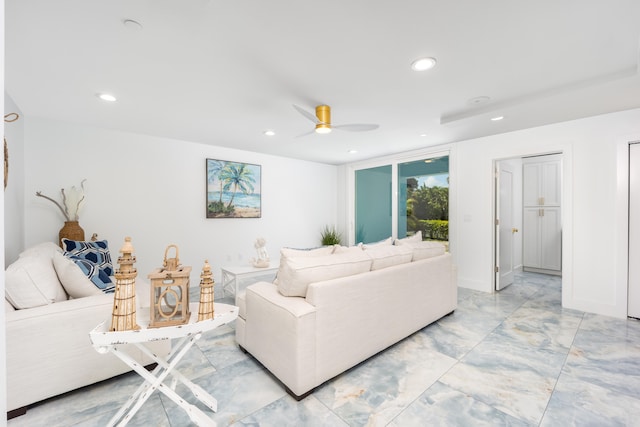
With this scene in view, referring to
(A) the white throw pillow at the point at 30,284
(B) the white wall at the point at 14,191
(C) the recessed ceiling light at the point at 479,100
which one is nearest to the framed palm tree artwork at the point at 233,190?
(B) the white wall at the point at 14,191

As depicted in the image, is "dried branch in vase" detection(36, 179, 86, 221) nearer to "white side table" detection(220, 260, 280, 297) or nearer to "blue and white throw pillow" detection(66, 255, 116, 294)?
"blue and white throw pillow" detection(66, 255, 116, 294)

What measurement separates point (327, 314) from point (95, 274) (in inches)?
90.5

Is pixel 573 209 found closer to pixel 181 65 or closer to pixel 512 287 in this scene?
pixel 512 287

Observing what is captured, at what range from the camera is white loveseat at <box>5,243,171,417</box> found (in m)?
1.66

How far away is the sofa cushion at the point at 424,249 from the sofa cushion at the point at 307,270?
931mm

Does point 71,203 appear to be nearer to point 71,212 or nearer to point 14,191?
point 71,212

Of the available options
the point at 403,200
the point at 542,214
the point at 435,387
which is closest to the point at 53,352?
the point at 435,387

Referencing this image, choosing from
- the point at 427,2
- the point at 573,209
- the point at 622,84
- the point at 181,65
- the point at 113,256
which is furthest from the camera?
the point at 113,256

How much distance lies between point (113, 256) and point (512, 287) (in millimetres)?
6048

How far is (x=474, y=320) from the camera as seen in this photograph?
3121mm

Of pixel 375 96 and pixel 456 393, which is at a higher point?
pixel 375 96

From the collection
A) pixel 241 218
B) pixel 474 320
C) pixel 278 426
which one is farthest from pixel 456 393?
pixel 241 218

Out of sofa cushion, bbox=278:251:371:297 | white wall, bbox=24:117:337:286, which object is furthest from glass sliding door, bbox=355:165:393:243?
sofa cushion, bbox=278:251:371:297

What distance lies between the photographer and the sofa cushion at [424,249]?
284 centimetres
